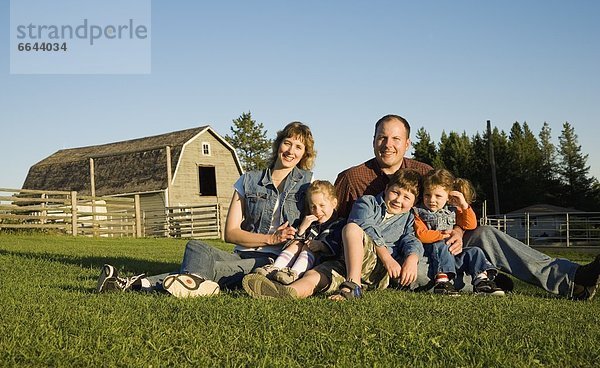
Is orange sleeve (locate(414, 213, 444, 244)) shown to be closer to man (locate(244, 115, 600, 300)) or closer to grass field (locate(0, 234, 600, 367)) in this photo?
man (locate(244, 115, 600, 300))

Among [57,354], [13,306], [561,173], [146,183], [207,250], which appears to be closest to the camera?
[57,354]

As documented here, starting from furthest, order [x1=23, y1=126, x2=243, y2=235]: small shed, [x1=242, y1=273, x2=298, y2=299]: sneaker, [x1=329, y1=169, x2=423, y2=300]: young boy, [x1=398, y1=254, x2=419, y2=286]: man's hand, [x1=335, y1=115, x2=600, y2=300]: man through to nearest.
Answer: [x1=23, y1=126, x2=243, y2=235]: small shed
[x1=335, y1=115, x2=600, y2=300]: man
[x1=398, y1=254, x2=419, y2=286]: man's hand
[x1=329, y1=169, x2=423, y2=300]: young boy
[x1=242, y1=273, x2=298, y2=299]: sneaker

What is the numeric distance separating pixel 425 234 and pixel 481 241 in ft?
1.51

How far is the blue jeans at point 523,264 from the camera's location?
5.44 metres

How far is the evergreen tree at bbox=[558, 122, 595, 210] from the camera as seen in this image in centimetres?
5191

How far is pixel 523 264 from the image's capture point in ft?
18.0

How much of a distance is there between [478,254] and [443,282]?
1.27 ft

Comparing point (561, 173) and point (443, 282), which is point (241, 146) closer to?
point (561, 173)

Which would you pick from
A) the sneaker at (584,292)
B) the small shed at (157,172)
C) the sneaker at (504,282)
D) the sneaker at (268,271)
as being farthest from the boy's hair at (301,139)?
the small shed at (157,172)

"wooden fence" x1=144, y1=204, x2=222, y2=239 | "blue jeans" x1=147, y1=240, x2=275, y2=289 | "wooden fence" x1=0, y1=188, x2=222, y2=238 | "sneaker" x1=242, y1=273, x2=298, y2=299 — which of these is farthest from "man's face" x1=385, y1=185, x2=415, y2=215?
"wooden fence" x1=144, y1=204, x2=222, y2=239

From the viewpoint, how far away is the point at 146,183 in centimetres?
3419

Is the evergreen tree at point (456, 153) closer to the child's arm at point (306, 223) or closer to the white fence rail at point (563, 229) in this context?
the white fence rail at point (563, 229)

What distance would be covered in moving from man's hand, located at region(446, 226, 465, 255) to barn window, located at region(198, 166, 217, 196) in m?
31.4

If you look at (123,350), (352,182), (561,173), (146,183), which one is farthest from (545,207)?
(123,350)
